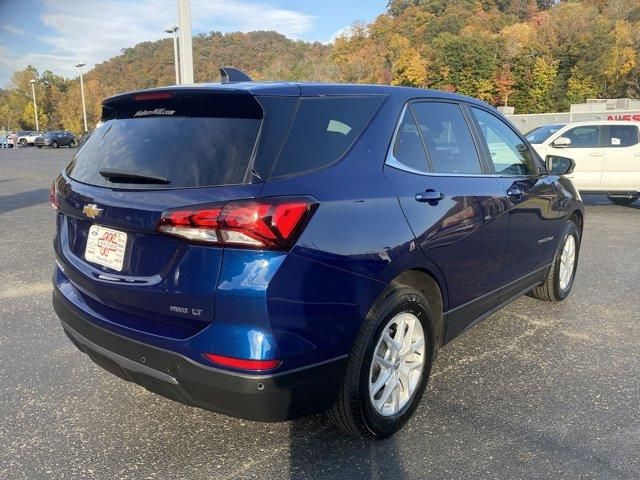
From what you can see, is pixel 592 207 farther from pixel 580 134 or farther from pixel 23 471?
pixel 23 471

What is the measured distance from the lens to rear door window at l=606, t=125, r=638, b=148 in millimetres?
11047

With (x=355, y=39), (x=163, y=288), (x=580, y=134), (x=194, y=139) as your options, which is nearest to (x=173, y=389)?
(x=163, y=288)

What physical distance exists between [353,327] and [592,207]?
10819 mm

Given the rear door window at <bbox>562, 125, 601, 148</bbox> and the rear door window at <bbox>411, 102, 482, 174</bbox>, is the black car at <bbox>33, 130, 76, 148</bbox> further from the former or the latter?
the rear door window at <bbox>411, 102, 482, 174</bbox>

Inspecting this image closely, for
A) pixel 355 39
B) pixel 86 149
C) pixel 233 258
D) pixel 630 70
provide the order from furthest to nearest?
1. pixel 355 39
2. pixel 630 70
3. pixel 86 149
4. pixel 233 258

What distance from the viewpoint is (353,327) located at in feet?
7.91

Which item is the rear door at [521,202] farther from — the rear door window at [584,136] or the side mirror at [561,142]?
the rear door window at [584,136]

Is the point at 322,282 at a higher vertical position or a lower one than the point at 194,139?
lower

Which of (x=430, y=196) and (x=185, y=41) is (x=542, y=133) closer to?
(x=185, y=41)

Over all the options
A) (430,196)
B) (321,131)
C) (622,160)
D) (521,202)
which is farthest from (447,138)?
(622,160)

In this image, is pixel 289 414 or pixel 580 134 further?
pixel 580 134

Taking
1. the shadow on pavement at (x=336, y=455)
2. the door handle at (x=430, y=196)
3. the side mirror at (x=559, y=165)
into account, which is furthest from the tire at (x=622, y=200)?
the shadow on pavement at (x=336, y=455)

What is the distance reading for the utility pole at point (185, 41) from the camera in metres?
11.2

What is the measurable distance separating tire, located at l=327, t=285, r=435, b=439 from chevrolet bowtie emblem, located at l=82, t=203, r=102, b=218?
1.32 meters
